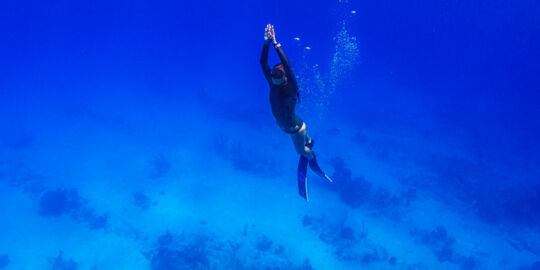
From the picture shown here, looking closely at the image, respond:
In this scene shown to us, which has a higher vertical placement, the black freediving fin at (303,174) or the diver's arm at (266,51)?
the black freediving fin at (303,174)

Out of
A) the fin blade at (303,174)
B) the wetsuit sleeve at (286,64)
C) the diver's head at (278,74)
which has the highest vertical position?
the fin blade at (303,174)

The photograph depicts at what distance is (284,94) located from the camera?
18.0ft

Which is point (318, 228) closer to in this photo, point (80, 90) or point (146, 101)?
point (146, 101)

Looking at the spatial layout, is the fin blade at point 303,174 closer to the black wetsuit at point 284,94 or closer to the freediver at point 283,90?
the freediver at point 283,90

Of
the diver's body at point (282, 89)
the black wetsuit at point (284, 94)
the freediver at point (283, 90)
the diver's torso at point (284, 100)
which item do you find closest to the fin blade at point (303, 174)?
the freediver at point (283, 90)

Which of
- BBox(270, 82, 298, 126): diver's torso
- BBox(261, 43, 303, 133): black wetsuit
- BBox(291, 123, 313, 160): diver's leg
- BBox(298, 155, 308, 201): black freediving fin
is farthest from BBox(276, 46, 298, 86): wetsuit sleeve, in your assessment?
BBox(298, 155, 308, 201): black freediving fin

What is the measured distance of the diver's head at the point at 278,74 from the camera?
198 inches

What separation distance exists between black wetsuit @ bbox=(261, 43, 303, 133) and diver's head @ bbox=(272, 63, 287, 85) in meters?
0.08

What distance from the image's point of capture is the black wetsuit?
16.8ft

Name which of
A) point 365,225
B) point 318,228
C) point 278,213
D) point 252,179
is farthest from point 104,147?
point 365,225

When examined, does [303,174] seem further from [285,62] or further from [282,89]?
[285,62]

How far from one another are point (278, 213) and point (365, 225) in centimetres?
509

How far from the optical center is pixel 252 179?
2048 centimetres

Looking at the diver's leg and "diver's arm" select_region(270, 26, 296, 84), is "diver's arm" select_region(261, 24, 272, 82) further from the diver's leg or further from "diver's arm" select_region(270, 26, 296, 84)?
the diver's leg
